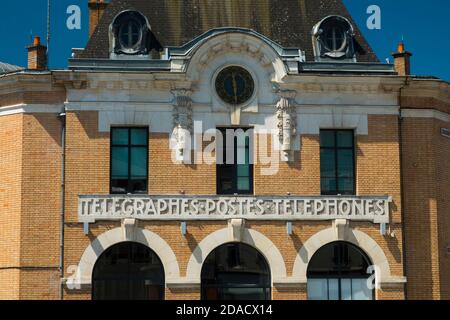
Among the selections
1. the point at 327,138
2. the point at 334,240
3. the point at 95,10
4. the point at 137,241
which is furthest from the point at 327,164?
the point at 95,10

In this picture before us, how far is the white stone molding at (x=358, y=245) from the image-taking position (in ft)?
108

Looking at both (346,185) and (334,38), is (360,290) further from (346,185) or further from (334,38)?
(334,38)

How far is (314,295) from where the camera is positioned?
1309 inches

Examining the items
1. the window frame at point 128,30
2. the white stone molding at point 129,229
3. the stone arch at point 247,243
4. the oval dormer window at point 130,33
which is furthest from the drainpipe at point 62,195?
the stone arch at point 247,243

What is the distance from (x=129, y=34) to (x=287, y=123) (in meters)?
5.84

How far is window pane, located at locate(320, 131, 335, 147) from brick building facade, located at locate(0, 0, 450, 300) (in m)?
0.05

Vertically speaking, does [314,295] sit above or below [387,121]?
below

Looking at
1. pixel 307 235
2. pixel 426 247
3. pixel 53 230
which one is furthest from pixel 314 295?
pixel 53 230

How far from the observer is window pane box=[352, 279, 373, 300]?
33344mm

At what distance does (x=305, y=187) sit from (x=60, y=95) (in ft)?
27.0

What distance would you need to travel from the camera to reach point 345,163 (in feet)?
112

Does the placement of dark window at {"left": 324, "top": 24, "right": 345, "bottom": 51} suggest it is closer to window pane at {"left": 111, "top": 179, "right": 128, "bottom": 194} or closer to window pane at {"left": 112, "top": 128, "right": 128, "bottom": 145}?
window pane at {"left": 112, "top": 128, "right": 128, "bottom": 145}

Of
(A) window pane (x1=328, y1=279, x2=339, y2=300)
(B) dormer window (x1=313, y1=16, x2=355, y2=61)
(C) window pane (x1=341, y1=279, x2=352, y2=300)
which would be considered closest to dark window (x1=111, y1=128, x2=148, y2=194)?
(B) dormer window (x1=313, y1=16, x2=355, y2=61)

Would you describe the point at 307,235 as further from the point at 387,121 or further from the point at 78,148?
the point at 78,148
